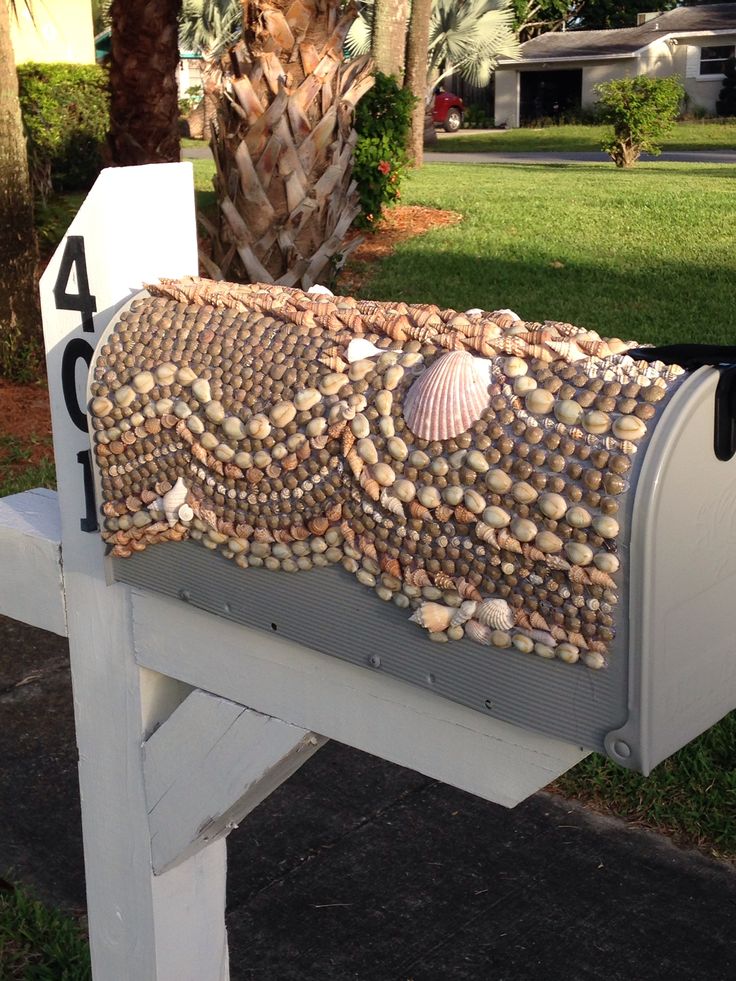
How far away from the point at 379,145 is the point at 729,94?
1026 inches

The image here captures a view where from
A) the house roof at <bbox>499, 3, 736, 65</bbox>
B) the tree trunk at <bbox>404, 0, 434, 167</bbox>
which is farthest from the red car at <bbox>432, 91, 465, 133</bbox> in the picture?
the tree trunk at <bbox>404, 0, 434, 167</bbox>

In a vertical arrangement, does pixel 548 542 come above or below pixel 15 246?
above

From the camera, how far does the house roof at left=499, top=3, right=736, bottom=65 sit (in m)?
36.1

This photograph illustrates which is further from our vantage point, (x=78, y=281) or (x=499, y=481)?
(x=78, y=281)

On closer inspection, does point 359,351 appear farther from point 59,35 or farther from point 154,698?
point 59,35

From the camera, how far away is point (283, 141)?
754 centimetres

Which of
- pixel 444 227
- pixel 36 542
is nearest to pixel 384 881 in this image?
pixel 36 542

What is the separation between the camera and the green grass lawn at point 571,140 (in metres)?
25.4

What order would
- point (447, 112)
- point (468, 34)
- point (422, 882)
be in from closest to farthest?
point (422, 882) < point (468, 34) < point (447, 112)

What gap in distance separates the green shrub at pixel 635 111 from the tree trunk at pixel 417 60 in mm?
→ 2793

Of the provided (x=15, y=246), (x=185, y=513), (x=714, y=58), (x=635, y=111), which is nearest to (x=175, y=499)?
(x=185, y=513)

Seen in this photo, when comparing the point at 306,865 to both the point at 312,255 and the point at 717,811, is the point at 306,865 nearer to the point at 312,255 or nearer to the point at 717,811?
the point at 717,811

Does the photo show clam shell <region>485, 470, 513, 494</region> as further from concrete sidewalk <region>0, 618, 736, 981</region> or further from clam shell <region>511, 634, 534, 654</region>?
concrete sidewalk <region>0, 618, 736, 981</region>

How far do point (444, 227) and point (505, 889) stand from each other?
9386mm
